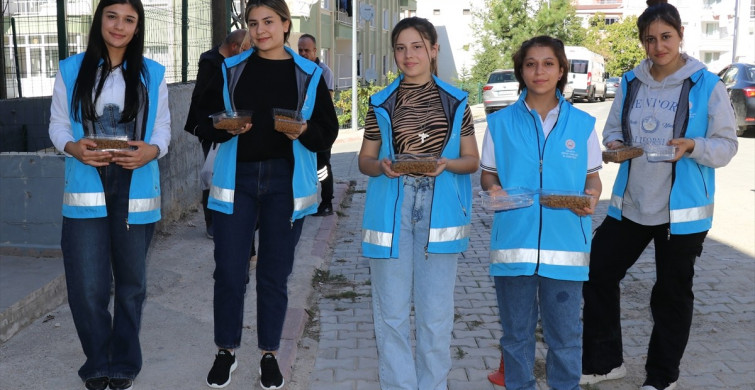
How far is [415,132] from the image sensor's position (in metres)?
3.98

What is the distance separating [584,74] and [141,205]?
41.5m

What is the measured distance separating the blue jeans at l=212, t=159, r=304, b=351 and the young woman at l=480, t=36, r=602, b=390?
106cm

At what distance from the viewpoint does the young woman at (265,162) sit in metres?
4.23

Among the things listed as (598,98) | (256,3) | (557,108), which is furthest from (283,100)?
(598,98)

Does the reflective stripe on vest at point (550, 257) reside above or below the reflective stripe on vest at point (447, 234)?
below

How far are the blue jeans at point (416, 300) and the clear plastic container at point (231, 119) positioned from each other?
0.83 meters

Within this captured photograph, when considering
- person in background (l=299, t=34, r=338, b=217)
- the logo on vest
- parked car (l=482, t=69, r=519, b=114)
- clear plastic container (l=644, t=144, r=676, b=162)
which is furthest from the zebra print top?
parked car (l=482, t=69, r=519, b=114)

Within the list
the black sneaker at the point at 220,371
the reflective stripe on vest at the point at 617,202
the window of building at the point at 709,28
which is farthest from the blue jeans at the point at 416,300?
the window of building at the point at 709,28

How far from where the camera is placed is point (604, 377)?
4812mm

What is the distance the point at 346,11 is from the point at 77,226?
3870cm

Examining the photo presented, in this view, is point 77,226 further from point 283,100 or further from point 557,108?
point 557,108

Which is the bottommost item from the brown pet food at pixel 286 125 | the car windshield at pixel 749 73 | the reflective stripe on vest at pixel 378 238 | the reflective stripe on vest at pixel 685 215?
the reflective stripe on vest at pixel 378 238

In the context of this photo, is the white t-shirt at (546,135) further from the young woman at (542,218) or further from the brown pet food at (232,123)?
the brown pet food at (232,123)

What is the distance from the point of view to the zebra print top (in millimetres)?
3975
